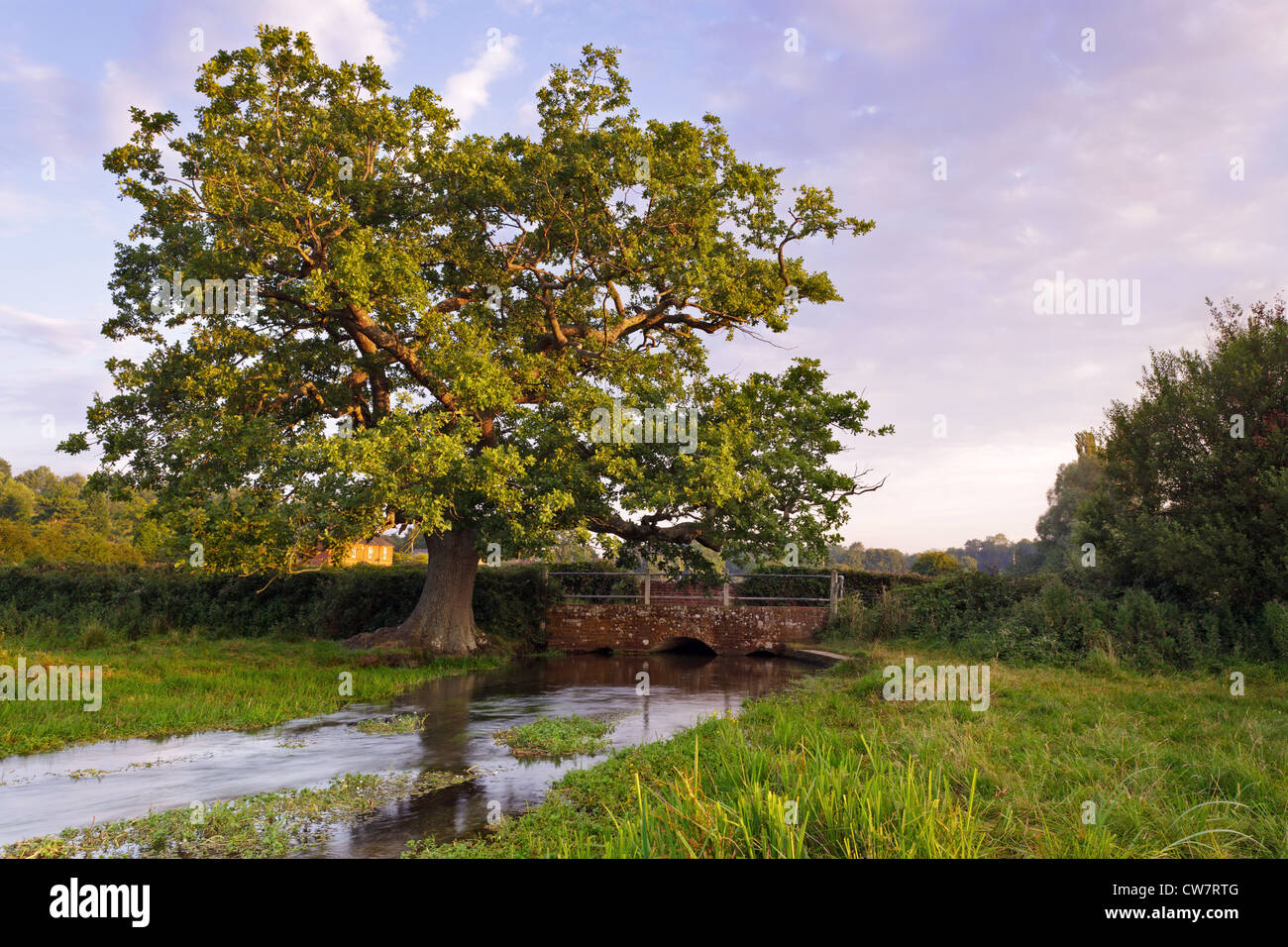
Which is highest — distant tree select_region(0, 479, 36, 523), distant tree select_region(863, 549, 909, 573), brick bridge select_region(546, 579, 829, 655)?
distant tree select_region(0, 479, 36, 523)

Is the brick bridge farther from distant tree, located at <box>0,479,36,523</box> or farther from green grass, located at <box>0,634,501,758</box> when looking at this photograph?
distant tree, located at <box>0,479,36,523</box>

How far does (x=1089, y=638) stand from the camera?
17.2m

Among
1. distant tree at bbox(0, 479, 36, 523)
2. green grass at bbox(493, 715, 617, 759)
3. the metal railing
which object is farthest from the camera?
distant tree at bbox(0, 479, 36, 523)

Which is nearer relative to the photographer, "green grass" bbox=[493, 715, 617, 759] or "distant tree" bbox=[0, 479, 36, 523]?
"green grass" bbox=[493, 715, 617, 759]

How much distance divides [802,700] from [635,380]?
1056cm

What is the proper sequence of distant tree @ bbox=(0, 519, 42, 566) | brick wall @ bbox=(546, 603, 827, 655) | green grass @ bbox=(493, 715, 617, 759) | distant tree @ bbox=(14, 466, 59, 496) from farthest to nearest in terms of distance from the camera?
distant tree @ bbox=(14, 466, 59, 496), distant tree @ bbox=(0, 519, 42, 566), brick wall @ bbox=(546, 603, 827, 655), green grass @ bbox=(493, 715, 617, 759)

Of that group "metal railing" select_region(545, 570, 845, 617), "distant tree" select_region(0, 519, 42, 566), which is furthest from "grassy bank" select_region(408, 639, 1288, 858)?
"distant tree" select_region(0, 519, 42, 566)

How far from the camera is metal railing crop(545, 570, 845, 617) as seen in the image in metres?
28.4

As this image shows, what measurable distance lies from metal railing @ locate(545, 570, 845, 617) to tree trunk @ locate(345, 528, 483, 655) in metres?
6.18
